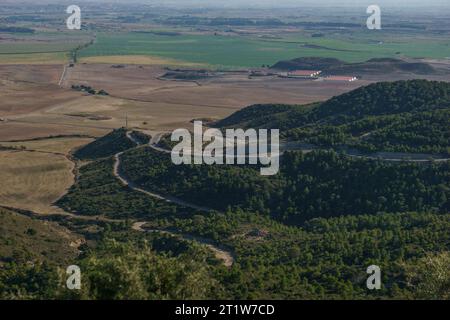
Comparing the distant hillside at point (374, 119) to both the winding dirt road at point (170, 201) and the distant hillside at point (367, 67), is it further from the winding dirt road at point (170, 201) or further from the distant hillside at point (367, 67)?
the distant hillside at point (367, 67)

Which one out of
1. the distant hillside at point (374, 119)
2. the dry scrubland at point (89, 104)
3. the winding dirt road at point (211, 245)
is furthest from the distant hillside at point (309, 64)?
the winding dirt road at point (211, 245)

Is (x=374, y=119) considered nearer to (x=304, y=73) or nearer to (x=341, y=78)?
(x=341, y=78)

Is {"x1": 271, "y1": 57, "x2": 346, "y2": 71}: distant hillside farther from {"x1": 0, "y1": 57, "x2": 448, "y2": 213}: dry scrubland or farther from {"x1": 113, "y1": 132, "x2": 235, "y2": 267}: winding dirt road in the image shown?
{"x1": 113, "y1": 132, "x2": 235, "y2": 267}: winding dirt road

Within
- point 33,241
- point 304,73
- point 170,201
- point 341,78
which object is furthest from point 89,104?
point 33,241

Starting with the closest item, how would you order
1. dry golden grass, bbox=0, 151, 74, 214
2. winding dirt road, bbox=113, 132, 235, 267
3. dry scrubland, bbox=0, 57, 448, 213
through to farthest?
winding dirt road, bbox=113, 132, 235, 267, dry golden grass, bbox=0, 151, 74, 214, dry scrubland, bbox=0, 57, 448, 213

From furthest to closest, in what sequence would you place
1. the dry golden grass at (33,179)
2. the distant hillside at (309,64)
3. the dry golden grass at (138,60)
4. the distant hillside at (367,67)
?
the dry golden grass at (138,60) → the distant hillside at (309,64) → the distant hillside at (367,67) → the dry golden grass at (33,179)

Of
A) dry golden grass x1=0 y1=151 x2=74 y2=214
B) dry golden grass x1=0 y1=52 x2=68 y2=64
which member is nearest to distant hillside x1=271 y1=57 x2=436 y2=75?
dry golden grass x1=0 y1=52 x2=68 y2=64
